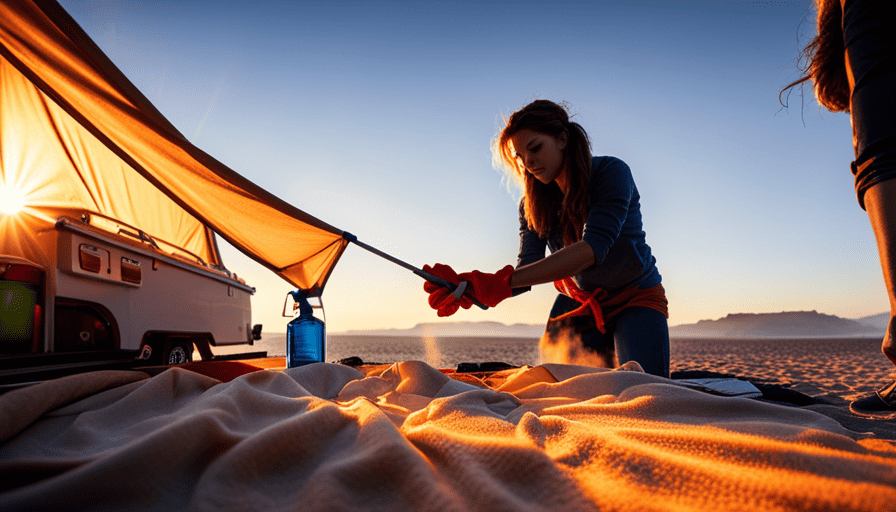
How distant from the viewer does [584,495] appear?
54 centimetres

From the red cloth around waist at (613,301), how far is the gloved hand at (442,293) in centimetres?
82

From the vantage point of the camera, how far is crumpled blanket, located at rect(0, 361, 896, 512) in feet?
1.68

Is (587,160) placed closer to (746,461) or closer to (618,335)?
(618,335)

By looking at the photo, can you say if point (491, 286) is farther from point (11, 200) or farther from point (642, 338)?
point (11, 200)

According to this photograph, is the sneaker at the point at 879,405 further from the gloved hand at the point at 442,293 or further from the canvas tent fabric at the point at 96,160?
the canvas tent fabric at the point at 96,160

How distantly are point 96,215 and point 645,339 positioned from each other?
3612 mm

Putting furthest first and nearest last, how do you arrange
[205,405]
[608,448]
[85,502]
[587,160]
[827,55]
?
1. [587,160]
2. [827,55]
3. [205,405]
4. [608,448]
5. [85,502]

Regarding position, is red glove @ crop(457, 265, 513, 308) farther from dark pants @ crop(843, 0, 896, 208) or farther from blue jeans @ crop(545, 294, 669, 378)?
dark pants @ crop(843, 0, 896, 208)

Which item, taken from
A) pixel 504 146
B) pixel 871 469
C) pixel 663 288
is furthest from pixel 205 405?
pixel 663 288

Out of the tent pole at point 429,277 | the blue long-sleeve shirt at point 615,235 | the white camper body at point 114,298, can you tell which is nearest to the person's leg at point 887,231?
the blue long-sleeve shirt at point 615,235

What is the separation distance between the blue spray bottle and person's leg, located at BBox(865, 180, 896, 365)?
86.2 inches

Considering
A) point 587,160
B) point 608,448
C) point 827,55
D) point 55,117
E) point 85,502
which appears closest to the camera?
point 85,502

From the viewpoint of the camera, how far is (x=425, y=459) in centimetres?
62

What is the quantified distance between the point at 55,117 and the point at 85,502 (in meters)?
4.30
